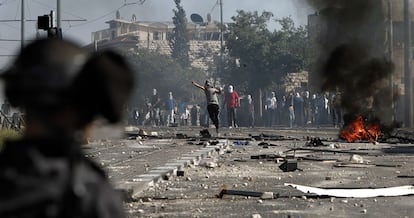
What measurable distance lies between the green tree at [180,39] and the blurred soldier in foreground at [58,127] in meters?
95.1

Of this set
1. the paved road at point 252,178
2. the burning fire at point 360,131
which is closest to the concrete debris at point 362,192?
the paved road at point 252,178

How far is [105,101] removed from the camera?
8.32ft

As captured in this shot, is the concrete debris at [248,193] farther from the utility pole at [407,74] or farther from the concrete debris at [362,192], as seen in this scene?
the utility pole at [407,74]

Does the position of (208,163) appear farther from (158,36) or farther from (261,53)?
(158,36)

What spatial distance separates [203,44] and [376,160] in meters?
97.5

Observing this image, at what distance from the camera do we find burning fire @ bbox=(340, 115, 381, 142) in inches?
1069

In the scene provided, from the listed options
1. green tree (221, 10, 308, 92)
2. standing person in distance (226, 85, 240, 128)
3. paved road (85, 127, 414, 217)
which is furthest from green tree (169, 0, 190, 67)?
paved road (85, 127, 414, 217)

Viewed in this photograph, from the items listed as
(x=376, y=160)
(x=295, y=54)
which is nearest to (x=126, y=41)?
(x=295, y=54)

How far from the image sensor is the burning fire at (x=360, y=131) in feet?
89.1

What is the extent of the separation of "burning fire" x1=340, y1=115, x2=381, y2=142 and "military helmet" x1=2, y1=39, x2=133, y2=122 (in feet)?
81.4

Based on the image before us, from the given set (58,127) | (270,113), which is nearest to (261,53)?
(270,113)

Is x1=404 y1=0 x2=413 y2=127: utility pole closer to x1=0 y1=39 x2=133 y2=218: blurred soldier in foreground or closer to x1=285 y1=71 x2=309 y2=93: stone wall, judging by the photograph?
x1=285 y1=71 x2=309 y2=93: stone wall

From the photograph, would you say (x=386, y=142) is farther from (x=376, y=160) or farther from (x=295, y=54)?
(x=295, y=54)

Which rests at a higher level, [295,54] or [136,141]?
[295,54]
